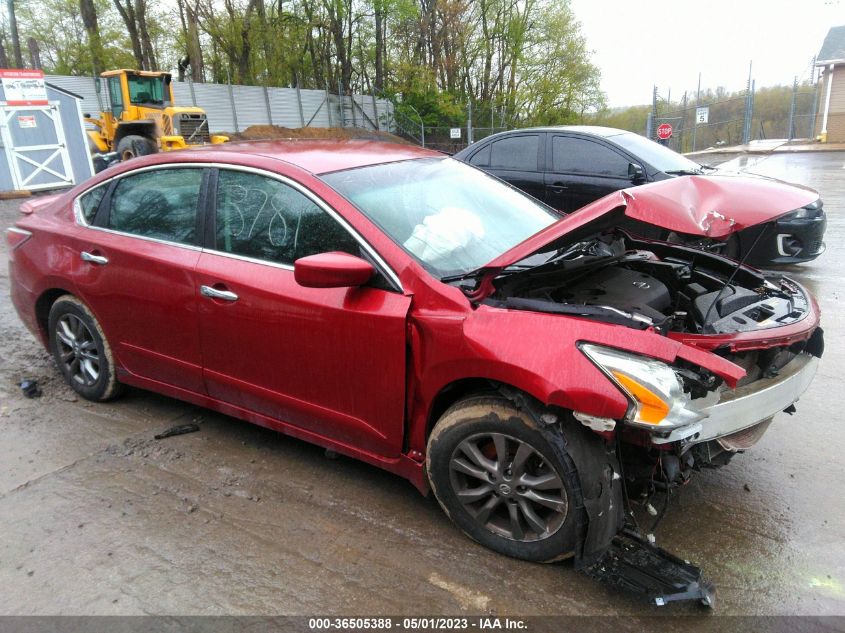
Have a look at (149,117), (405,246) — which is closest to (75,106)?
(149,117)

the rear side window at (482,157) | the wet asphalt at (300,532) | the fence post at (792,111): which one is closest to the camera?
the wet asphalt at (300,532)

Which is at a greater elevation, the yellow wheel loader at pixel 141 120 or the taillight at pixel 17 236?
the yellow wheel loader at pixel 141 120

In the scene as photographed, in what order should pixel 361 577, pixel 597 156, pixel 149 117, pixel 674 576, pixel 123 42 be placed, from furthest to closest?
1. pixel 123 42
2. pixel 149 117
3. pixel 597 156
4. pixel 361 577
5. pixel 674 576

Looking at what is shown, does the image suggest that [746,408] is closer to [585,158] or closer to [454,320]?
[454,320]

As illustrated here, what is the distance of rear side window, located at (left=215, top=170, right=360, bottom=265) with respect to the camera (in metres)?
2.96

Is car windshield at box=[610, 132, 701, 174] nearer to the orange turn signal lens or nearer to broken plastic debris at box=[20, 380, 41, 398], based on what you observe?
the orange turn signal lens

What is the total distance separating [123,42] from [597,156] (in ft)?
114

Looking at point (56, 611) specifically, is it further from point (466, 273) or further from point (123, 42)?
point (123, 42)

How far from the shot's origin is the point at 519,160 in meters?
8.16

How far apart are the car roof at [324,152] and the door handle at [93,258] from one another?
83 cm

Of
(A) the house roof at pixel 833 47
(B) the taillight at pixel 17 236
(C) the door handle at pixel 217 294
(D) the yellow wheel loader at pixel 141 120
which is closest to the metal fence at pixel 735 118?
(A) the house roof at pixel 833 47

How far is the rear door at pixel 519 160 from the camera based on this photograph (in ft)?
26.2

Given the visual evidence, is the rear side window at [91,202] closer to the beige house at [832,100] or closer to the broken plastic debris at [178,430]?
the broken plastic debris at [178,430]

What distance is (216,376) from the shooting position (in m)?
3.36
